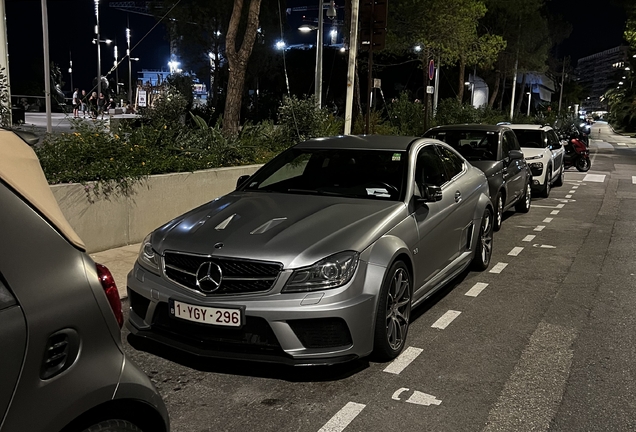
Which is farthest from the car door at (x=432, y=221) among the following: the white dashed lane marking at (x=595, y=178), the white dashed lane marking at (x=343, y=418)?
the white dashed lane marking at (x=595, y=178)

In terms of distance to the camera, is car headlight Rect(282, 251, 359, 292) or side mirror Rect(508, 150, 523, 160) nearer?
car headlight Rect(282, 251, 359, 292)

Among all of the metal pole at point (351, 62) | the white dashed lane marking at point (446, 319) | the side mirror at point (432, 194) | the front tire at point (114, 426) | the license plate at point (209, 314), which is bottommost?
the white dashed lane marking at point (446, 319)

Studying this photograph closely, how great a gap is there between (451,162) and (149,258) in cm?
348

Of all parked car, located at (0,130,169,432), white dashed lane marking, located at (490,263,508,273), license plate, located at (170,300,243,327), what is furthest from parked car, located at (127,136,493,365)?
white dashed lane marking, located at (490,263,508,273)

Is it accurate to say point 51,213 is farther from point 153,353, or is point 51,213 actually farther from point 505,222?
point 505,222

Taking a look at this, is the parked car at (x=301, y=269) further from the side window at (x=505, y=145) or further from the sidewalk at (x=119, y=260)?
the side window at (x=505, y=145)

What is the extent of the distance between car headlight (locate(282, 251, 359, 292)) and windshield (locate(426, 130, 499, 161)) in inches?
258

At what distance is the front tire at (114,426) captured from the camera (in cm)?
216

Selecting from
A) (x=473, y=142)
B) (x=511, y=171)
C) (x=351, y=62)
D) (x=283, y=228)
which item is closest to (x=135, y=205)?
(x=283, y=228)

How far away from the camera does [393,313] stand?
15.2 feet

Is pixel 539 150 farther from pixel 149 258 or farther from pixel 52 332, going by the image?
pixel 52 332

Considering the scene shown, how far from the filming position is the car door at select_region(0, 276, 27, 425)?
1.90 m

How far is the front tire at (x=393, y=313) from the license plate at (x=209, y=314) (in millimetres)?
989

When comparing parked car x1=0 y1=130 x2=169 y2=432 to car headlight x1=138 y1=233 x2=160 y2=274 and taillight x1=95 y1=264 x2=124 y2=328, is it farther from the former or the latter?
car headlight x1=138 y1=233 x2=160 y2=274
